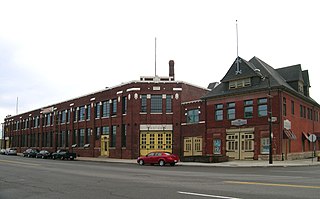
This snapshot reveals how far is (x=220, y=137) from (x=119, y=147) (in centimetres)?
1396

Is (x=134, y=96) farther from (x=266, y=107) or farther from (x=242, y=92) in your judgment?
(x=266, y=107)

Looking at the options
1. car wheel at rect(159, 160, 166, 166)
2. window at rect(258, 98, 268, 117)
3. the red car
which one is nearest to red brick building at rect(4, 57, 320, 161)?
window at rect(258, 98, 268, 117)

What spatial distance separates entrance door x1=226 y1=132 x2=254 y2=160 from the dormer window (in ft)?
17.6

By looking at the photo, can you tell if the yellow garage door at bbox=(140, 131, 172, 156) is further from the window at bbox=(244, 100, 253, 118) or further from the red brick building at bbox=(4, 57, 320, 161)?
the window at bbox=(244, 100, 253, 118)

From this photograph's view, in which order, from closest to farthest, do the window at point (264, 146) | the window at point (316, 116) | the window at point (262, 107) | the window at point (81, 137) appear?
the window at point (264, 146)
the window at point (262, 107)
the window at point (316, 116)
the window at point (81, 137)

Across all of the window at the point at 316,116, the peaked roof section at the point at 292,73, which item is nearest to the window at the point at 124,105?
the peaked roof section at the point at 292,73

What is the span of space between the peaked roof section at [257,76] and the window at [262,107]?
4.28 feet

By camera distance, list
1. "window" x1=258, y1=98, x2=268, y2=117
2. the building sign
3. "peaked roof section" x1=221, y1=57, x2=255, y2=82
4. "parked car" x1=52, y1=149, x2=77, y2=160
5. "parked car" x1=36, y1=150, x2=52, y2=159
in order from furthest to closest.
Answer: "parked car" x1=36, y1=150, x2=52, y2=159, "parked car" x1=52, y1=149, x2=77, y2=160, "peaked roof section" x1=221, y1=57, x2=255, y2=82, the building sign, "window" x1=258, y1=98, x2=268, y2=117

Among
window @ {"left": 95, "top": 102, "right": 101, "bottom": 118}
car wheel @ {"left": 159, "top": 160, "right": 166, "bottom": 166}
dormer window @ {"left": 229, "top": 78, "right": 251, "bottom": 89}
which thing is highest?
dormer window @ {"left": 229, "top": 78, "right": 251, "bottom": 89}

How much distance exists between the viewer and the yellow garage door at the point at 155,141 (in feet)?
152

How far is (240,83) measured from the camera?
41.0 m

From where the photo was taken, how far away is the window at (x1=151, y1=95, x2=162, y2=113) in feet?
152

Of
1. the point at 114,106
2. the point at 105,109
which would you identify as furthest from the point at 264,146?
the point at 105,109

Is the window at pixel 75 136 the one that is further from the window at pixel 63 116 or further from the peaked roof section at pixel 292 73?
the peaked roof section at pixel 292 73
